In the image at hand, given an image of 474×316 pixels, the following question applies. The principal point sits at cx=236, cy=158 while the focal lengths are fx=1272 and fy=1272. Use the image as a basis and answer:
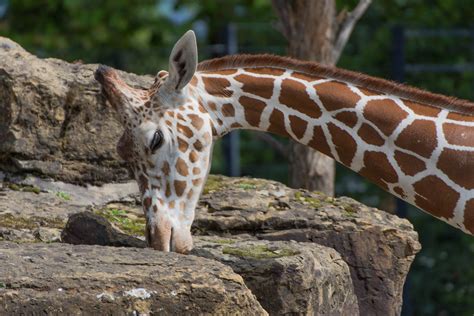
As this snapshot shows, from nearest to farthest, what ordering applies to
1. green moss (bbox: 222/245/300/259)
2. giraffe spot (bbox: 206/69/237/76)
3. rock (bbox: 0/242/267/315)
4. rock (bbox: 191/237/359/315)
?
rock (bbox: 0/242/267/315) → rock (bbox: 191/237/359/315) → green moss (bbox: 222/245/300/259) → giraffe spot (bbox: 206/69/237/76)

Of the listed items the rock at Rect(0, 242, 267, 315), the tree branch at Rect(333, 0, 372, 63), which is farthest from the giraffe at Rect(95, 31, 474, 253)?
the tree branch at Rect(333, 0, 372, 63)

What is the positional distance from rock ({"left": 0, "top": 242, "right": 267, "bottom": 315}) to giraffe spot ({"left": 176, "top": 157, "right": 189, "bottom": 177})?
38.5 inches

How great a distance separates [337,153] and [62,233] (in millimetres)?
1385

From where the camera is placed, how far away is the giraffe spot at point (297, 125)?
20.3 ft

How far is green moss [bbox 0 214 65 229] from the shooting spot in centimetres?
636

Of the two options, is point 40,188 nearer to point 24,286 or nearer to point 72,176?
point 72,176

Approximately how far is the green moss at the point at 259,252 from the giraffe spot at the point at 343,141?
0.66m

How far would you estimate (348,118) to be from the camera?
6113 mm

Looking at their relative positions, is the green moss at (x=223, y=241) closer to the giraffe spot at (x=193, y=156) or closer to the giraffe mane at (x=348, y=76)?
the giraffe spot at (x=193, y=156)

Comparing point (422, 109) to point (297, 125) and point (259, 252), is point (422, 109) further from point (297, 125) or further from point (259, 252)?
point (259, 252)

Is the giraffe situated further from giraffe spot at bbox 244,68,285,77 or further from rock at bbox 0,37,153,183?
rock at bbox 0,37,153,183

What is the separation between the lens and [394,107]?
20.0ft

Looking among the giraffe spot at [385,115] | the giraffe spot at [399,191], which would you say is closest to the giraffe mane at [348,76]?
the giraffe spot at [385,115]

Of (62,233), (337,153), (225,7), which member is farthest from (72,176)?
(225,7)
